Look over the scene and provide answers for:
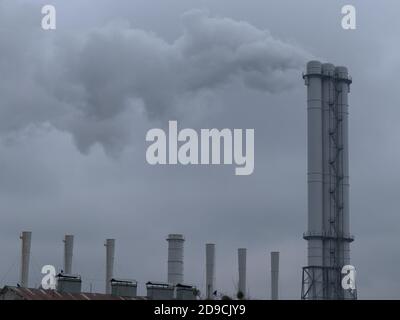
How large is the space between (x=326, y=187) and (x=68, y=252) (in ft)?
98.7

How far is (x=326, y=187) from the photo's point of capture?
2985 inches

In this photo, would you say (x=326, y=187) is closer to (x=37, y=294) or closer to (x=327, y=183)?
(x=327, y=183)

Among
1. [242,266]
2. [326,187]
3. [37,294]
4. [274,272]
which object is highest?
[326,187]

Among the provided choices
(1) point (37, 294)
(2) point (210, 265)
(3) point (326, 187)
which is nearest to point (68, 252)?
(2) point (210, 265)

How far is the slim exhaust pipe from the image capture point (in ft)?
296

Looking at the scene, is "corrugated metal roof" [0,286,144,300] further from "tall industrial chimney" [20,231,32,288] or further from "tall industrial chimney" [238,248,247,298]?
"tall industrial chimney" [238,248,247,298]

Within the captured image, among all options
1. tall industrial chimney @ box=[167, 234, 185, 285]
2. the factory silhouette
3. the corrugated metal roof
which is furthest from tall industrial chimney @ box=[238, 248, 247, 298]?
the corrugated metal roof

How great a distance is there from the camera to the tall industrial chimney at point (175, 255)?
276ft

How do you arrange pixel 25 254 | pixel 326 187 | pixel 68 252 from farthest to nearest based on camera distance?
pixel 68 252, pixel 25 254, pixel 326 187

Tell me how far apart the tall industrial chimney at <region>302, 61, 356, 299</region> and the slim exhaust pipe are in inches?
1058
